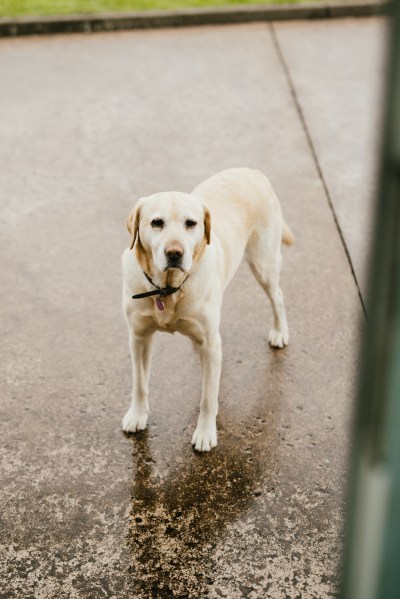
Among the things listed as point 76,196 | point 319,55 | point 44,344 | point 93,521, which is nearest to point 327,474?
point 93,521

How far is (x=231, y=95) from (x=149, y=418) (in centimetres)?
435

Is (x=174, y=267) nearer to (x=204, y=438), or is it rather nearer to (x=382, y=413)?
(x=204, y=438)

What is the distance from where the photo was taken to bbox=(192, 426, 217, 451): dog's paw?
13.1 ft

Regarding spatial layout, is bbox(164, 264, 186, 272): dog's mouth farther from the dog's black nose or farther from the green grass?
the green grass

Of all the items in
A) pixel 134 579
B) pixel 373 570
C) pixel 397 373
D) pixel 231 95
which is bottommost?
pixel 134 579

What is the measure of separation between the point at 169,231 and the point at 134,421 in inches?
45.7

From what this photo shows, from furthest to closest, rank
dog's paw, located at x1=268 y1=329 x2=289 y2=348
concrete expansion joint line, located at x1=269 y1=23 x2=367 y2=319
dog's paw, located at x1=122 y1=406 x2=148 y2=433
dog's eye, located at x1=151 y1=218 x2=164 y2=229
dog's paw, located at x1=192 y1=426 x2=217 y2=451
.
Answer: concrete expansion joint line, located at x1=269 y1=23 x2=367 y2=319 < dog's paw, located at x1=268 y1=329 x2=289 y2=348 < dog's paw, located at x1=122 y1=406 x2=148 y2=433 < dog's paw, located at x1=192 y1=426 x2=217 y2=451 < dog's eye, located at x1=151 y1=218 x2=164 y2=229

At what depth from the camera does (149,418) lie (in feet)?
13.9

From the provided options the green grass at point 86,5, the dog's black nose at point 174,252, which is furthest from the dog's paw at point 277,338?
the green grass at point 86,5

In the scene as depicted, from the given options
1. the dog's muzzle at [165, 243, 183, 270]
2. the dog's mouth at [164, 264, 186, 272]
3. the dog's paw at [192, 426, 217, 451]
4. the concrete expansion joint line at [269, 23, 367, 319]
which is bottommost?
the dog's paw at [192, 426, 217, 451]

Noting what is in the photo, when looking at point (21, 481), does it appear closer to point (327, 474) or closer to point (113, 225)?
point (327, 474)

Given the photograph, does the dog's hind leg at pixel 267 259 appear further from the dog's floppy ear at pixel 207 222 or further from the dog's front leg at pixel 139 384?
the dog's front leg at pixel 139 384

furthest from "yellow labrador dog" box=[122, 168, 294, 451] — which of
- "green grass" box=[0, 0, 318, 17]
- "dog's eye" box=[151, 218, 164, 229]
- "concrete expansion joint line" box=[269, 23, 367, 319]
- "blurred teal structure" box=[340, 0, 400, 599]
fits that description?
"green grass" box=[0, 0, 318, 17]

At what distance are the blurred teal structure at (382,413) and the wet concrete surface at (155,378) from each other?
202 centimetres
